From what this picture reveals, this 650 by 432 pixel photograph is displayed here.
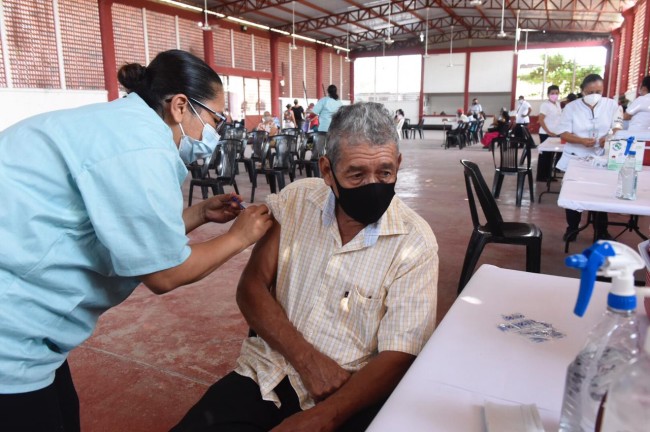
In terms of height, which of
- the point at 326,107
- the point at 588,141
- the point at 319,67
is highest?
the point at 319,67

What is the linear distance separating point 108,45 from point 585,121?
993 cm

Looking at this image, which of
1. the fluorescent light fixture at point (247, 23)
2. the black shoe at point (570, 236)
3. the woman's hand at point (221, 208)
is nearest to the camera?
the woman's hand at point (221, 208)

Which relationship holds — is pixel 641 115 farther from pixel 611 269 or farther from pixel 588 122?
pixel 611 269

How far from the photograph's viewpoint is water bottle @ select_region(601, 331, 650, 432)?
1.70 ft

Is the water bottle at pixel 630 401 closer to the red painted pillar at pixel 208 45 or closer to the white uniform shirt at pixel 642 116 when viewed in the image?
the white uniform shirt at pixel 642 116

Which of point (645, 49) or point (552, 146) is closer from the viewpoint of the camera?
point (552, 146)

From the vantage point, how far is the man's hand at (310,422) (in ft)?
3.42

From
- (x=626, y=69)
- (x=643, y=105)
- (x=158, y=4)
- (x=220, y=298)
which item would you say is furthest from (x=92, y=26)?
(x=626, y=69)

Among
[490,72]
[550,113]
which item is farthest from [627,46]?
[550,113]

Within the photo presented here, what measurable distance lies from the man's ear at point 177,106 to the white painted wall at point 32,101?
9.09m

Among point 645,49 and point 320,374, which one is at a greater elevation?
point 645,49

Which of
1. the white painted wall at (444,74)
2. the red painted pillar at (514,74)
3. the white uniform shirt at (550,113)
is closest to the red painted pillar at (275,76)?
the white painted wall at (444,74)

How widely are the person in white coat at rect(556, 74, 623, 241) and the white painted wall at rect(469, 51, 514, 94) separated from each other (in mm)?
17660

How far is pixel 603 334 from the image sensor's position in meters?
0.60
